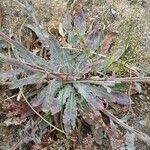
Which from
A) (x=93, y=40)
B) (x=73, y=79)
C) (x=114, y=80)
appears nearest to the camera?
(x=114, y=80)

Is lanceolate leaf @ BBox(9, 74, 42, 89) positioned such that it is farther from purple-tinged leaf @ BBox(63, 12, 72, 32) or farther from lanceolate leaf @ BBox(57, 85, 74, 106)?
purple-tinged leaf @ BBox(63, 12, 72, 32)

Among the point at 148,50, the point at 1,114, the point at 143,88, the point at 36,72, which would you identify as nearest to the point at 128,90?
the point at 143,88

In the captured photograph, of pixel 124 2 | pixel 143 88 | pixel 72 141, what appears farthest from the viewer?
pixel 124 2

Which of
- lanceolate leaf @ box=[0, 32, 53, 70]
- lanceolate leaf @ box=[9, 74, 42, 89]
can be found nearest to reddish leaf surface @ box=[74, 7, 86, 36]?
lanceolate leaf @ box=[0, 32, 53, 70]

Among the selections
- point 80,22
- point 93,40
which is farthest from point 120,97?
point 80,22

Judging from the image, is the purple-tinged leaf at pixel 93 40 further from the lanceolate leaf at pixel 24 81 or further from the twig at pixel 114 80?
the lanceolate leaf at pixel 24 81

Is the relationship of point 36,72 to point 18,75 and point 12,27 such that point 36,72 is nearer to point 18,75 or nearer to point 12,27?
point 18,75

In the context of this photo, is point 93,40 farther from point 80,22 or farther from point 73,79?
point 73,79
